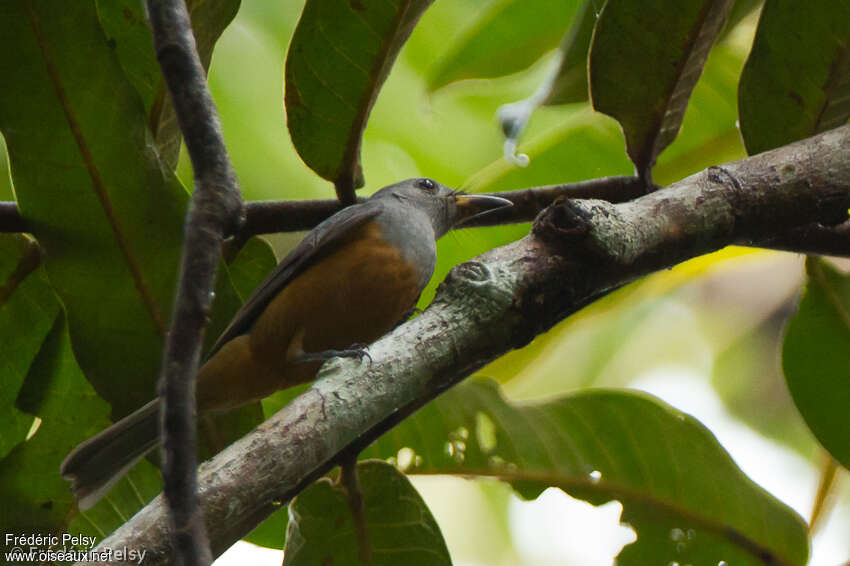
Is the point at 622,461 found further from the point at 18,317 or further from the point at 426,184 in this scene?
the point at 18,317

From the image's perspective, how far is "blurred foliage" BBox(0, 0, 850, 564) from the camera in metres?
2.13

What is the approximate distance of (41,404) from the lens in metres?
2.56

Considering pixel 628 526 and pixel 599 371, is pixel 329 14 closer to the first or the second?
pixel 628 526

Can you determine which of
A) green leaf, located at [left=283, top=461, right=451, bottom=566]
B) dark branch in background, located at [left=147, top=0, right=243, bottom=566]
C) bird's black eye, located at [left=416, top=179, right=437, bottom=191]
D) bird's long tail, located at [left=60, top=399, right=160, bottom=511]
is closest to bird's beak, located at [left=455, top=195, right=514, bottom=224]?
bird's black eye, located at [left=416, top=179, right=437, bottom=191]

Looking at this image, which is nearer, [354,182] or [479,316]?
[479,316]

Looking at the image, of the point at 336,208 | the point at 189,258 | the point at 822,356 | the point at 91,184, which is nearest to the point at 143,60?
the point at 91,184

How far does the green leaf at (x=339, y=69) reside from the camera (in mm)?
2229

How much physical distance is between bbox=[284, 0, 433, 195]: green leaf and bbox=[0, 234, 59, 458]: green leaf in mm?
820

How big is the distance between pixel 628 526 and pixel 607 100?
3.83ft

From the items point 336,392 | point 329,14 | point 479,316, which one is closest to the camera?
point 336,392

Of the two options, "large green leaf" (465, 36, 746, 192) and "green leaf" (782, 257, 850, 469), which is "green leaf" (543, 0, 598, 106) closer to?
"large green leaf" (465, 36, 746, 192)

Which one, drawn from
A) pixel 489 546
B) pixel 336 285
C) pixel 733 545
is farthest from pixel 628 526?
pixel 489 546

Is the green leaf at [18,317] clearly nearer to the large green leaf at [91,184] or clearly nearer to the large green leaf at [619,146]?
the large green leaf at [91,184]

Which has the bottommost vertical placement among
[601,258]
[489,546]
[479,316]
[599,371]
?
[489,546]
